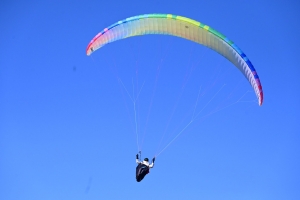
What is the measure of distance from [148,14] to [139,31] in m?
0.90

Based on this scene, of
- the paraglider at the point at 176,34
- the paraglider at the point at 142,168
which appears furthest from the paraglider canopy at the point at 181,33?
the paraglider at the point at 142,168

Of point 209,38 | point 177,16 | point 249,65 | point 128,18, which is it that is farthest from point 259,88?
point 128,18

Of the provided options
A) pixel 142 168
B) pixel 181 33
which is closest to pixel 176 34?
pixel 181 33

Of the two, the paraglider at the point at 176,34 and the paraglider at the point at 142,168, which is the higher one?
the paraglider at the point at 176,34

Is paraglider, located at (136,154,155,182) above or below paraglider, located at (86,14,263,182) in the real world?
below

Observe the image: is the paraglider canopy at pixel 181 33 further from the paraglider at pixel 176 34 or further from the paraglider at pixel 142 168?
the paraglider at pixel 142 168

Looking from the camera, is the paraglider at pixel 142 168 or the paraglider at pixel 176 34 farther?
the paraglider at pixel 142 168

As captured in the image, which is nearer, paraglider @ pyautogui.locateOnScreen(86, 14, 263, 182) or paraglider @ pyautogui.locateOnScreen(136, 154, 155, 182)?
paraglider @ pyautogui.locateOnScreen(86, 14, 263, 182)

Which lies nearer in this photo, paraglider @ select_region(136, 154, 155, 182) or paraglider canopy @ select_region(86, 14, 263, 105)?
paraglider canopy @ select_region(86, 14, 263, 105)

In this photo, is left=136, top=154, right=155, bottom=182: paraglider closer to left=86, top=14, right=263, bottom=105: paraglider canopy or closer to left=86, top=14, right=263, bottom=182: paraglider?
left=86, top=14, right=263, bottom=182: paraglider

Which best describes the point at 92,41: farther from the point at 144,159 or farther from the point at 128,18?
the point at 144,159

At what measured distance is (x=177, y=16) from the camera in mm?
17609

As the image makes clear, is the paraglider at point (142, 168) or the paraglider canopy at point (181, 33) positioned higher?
the paraglider canopy at point (181, 33)

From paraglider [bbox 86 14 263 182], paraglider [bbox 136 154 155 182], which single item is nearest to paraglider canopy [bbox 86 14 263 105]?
paraglider [bbox 86 14 263 182]
